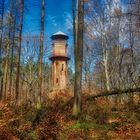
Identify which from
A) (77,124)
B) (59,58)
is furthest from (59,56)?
(77,124)

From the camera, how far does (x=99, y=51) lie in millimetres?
35656

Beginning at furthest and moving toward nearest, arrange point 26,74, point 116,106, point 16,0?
point 26,74, point 16,0, point 116,106

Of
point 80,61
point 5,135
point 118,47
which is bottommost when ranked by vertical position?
point 5,135

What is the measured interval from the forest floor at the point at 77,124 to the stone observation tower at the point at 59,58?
1966 cm

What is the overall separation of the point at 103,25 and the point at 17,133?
793 inches

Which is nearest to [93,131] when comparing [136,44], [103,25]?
[103,25]

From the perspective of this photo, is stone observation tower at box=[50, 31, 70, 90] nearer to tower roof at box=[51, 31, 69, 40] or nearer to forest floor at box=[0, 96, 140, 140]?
tower roof at box=[51, 31, 69, 40]

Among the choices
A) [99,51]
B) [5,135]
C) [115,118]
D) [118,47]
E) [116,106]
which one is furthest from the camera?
[99,51]

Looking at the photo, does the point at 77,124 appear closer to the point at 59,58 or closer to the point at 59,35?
the point at 59,58

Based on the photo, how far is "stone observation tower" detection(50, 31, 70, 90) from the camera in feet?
119

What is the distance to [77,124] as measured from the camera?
1377cm

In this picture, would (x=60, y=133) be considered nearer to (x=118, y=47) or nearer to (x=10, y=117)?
(x=10, y=117)

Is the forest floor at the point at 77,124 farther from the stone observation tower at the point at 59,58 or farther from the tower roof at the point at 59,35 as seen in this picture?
the tower roof at the point at 59,35

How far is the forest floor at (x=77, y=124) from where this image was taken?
39.4 ft
